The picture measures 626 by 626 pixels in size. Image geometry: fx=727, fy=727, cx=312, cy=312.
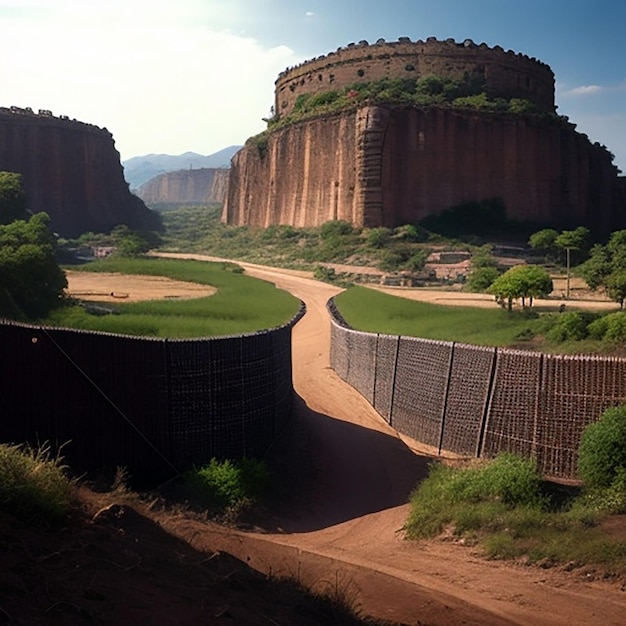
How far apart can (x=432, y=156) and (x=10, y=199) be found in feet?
84.8

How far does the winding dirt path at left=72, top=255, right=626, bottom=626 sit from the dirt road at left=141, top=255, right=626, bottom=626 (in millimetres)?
12

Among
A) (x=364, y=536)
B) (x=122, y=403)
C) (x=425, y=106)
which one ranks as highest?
(x=425, y=106)

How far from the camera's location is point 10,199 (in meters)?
41.7

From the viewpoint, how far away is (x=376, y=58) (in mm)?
56062

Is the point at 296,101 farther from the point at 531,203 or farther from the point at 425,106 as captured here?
the point at 531,203

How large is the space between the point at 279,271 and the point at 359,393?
28.8 meters

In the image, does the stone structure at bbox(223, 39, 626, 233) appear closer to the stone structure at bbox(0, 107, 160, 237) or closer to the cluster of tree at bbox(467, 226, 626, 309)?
the cluster of tree at bbox(467, 226, 626, 309)

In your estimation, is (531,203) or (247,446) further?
(531,203)

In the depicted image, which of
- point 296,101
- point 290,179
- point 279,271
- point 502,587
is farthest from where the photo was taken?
point 296,101

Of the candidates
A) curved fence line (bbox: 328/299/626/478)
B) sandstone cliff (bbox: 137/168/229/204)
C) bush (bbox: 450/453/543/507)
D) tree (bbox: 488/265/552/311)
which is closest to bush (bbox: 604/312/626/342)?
curved fence line (bbox: 328/299/626/478)

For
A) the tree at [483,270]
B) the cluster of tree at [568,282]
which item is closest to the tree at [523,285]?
the cluster of tree at [568,282]

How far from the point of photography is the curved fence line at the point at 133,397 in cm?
808

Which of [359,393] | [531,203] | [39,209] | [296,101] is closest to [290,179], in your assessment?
[296,101]

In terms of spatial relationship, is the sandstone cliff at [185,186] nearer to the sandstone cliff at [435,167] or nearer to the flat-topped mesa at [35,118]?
the flat-topped mesa at [35,118]
